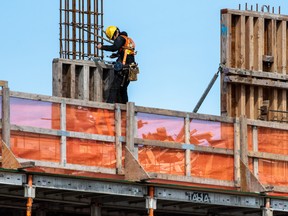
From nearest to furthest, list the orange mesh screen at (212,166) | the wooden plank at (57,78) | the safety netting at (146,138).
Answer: the safety netting at (146,138), the orange mesh screen at (212,166), the wooden plank at (57,78)

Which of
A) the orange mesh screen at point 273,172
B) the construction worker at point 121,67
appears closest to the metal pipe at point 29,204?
the construction worker at point 121,67

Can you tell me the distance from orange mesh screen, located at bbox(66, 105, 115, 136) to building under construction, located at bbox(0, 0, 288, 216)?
3 cm

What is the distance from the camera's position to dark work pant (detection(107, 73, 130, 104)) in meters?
37.5

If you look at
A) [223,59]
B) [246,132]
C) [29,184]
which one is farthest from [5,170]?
[223,59]

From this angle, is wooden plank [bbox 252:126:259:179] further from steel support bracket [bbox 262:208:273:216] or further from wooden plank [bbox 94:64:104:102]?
wooden plank [bbox 94:64:104:102]

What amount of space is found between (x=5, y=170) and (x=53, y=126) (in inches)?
109

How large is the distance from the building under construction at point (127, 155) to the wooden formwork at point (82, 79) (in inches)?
1.1

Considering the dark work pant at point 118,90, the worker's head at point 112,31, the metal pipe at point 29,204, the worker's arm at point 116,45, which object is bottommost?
the metal pipe at point 29,204

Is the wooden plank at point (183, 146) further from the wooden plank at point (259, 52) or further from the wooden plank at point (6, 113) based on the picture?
the wooden plank at point (259, 52)

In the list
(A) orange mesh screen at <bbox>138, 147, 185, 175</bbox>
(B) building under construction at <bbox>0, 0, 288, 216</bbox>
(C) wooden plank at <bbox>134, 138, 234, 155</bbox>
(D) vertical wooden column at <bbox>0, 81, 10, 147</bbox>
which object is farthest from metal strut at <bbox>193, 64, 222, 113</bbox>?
(D) vertical wooden column at <bbox>0, 81, 10, 147</bbox>

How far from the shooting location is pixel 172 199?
1363 inches

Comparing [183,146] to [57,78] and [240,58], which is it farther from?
[240,58]

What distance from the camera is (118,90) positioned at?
37562mm

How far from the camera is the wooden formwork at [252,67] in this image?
4156 centimetres
